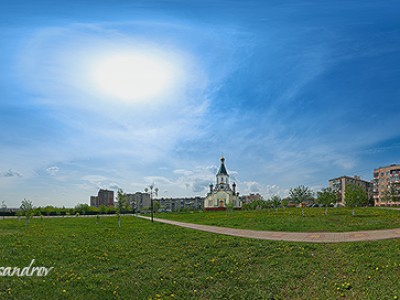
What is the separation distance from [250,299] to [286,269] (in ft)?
8.47

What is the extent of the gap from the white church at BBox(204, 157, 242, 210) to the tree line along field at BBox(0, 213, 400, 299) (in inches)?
2888

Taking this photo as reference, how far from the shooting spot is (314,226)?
21594 millimetres

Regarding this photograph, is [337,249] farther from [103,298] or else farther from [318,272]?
[103,298]

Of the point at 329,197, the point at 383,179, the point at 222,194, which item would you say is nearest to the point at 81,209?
the point at 222,194

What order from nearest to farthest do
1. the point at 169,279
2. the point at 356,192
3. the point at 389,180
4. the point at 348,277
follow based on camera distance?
the point at 348,277 < the point at 169,279 < the point at 356,192 < the point at 389,180

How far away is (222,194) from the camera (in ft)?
293

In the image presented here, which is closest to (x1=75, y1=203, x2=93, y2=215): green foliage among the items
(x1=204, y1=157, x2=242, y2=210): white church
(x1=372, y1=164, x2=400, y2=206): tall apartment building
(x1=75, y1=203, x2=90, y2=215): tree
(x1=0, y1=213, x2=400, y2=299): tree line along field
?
(x1=75, y1=203, x2=90, y2=215): tree

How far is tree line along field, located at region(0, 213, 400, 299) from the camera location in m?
9.00

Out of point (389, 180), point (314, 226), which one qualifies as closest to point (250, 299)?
point (314, 226)

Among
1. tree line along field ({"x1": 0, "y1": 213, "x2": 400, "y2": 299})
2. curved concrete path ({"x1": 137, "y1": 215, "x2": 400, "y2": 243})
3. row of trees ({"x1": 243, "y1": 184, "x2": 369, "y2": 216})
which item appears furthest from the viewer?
row of trees ({"x1": 243, "y1": 184, "x2": 369, "y2": 216})

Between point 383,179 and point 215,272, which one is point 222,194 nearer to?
point 383,179

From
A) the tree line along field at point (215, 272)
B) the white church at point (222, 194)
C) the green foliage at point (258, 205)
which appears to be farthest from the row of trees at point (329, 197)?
the white church at point (222, 194)

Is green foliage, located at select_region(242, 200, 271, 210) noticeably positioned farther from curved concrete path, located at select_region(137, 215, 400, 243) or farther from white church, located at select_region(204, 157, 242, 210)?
curved concrete path, located at select_region(137, 215, 400, 243)

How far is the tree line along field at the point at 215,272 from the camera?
354 inches
